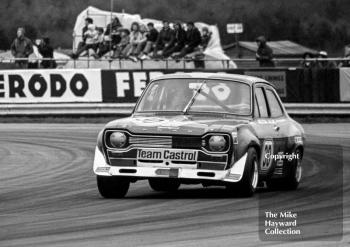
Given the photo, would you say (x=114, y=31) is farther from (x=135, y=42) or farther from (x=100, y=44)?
(x=135, y=42)

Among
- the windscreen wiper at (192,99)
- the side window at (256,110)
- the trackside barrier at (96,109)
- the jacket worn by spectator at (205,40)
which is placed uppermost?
the windscreen wiper at (192,99)

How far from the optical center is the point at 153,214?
1017cm

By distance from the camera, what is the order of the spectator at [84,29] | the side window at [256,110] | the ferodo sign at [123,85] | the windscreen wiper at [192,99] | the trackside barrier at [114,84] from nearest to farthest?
1. the windscreen wiper at [192,99]
2. the side window at [256,110]
3. the trackside barrier at [114,84]
4. the ferodo sign at [123,85]
5. the spectator at [84,29]

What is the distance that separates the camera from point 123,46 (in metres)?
27.8

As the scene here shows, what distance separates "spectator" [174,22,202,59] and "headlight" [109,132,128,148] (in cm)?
1523

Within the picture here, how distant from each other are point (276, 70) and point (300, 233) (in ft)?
58.3

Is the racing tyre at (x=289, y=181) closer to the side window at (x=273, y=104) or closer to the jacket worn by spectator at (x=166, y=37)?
the side window at (x=273, y=104)

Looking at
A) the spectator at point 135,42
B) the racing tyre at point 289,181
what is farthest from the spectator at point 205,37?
the racing tyre at point 289,181

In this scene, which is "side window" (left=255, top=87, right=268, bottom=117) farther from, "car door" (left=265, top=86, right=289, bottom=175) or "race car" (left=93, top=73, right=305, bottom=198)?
"car door" (left=265, top=86, right=289, bottom=175)

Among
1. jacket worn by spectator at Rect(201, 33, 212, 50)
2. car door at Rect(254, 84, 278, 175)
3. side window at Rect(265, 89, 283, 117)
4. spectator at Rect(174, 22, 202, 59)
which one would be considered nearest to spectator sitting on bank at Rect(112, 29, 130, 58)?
spectator at Rect(174, 22, 202, 59)

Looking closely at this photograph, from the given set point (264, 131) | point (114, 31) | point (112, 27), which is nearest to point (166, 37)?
point (114, 31)

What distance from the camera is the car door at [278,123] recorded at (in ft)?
41.5

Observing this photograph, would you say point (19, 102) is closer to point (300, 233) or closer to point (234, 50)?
point (234, 50)

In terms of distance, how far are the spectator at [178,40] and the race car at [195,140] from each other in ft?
46.7
